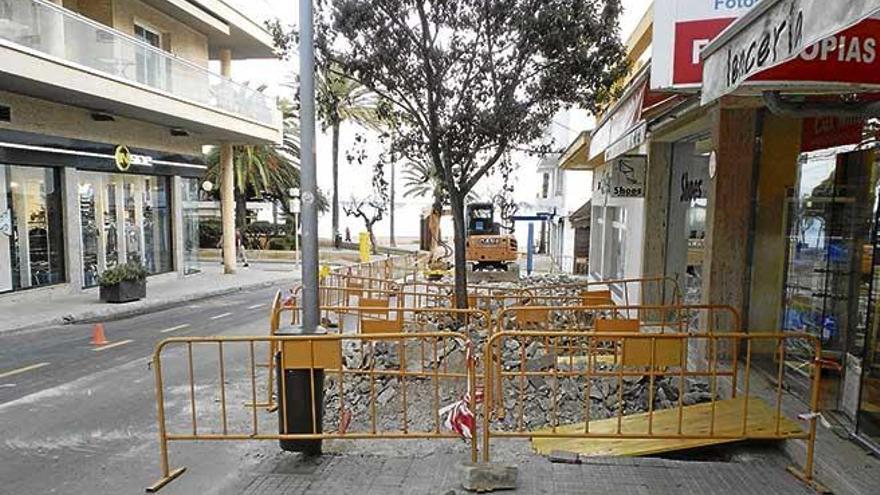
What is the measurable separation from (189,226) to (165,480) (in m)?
19.0

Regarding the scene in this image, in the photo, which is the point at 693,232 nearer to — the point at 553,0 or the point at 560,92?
the point at 560,92

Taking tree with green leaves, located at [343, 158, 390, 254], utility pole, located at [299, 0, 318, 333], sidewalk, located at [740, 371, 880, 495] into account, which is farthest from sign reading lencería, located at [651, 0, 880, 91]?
tree with green leaves, located at [343, 158, 390, 254]

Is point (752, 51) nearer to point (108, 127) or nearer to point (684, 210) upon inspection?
point (684, 210)

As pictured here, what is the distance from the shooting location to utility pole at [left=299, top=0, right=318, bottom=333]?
4.79m

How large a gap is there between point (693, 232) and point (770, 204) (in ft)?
10.1

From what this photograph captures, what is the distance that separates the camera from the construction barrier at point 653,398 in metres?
4.50

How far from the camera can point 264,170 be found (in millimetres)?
32531

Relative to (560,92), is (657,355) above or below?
below

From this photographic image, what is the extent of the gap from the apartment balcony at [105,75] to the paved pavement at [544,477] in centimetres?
1085

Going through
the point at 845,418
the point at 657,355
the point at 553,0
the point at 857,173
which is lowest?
the point at 845,418

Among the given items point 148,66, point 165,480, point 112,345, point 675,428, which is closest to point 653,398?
point 675,428

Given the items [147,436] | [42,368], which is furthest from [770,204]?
[42,368]

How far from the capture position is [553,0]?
9.08 meters

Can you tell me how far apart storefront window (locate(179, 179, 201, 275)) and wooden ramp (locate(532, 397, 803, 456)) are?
1900 cm
